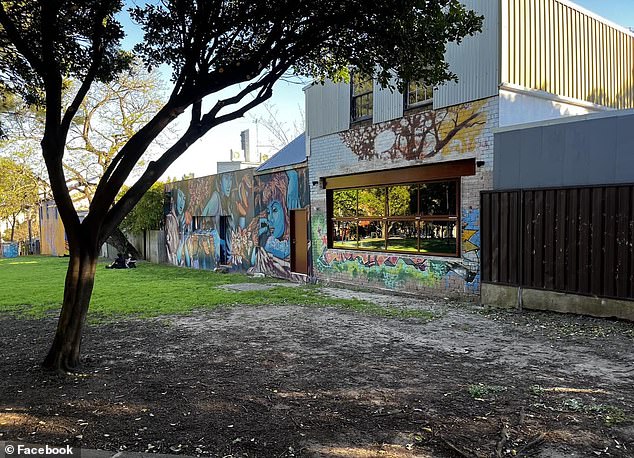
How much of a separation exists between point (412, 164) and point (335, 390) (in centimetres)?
722

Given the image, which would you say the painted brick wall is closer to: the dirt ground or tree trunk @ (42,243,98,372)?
the dirt ground

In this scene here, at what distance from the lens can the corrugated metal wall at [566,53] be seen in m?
9.58

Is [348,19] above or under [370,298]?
above

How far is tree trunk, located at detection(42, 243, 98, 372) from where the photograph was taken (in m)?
5.52

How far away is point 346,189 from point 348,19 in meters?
7.25

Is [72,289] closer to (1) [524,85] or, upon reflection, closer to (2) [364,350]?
(2) [364,350]

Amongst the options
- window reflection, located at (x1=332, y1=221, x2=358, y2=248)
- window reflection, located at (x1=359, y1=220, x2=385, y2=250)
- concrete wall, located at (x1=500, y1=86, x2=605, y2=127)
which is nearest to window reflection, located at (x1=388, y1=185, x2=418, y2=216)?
window reflection, located at (x1=359, y1=220, x2=385, y2=250)

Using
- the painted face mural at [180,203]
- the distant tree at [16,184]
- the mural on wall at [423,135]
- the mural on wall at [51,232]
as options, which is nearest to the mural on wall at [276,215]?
the mural on wall at [423,135]

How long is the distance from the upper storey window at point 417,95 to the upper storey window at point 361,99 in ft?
Result: 4.19

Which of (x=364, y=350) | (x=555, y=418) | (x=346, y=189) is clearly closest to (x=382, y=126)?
(x=346, y=189)

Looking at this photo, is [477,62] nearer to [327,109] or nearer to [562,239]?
[562,239]

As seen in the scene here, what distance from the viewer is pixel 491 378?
5.21 metres

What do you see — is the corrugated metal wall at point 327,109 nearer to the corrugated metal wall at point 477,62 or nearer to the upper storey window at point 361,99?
the upper storey window at point 361,99

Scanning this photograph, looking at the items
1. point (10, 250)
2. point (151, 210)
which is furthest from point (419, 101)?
point (10, 250)
